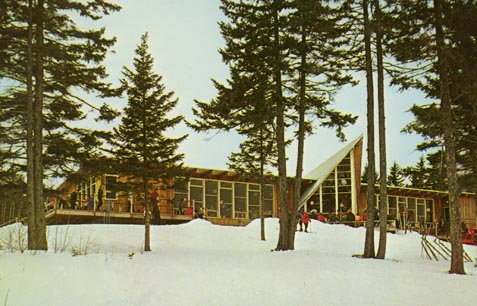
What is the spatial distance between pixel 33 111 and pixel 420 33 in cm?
1090

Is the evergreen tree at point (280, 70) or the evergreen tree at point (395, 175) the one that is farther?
the evergreen tree at point (395, 175)

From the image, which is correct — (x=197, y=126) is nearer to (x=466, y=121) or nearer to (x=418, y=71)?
(x=418, y=71)

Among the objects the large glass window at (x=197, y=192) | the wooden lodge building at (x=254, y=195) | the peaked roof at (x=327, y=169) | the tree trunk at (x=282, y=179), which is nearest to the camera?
the tree trunk at (x=282, y=179)

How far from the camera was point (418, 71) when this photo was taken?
15.8 m

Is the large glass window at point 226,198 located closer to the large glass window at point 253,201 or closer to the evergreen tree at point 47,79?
the large glass window at point 253,201

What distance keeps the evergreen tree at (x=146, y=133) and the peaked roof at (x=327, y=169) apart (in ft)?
55.3

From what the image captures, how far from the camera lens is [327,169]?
3612 cm

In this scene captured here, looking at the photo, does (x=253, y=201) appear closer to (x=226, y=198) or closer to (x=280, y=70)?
(x=226, y=198)

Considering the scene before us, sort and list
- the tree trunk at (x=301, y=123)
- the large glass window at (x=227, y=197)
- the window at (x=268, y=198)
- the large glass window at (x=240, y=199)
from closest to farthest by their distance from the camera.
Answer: the tree trunk at (x=301, y=123) < the large glass window at (x=227, y=197) < the large glass window at (x=240, y=199) < the window at (x=268, y=198)

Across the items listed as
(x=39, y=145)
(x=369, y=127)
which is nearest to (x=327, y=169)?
(x=369, y=127)

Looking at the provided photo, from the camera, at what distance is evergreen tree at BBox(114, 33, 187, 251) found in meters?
19.7

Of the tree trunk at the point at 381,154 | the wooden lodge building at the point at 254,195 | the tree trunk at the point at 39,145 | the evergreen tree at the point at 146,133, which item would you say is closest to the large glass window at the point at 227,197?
the wooden lodge building at the point at 254,195

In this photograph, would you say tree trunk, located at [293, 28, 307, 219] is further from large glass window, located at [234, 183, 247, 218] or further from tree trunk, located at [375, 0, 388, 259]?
large glass window, located at [234, 183, 247, 218]

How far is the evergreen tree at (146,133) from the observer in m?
19.7
